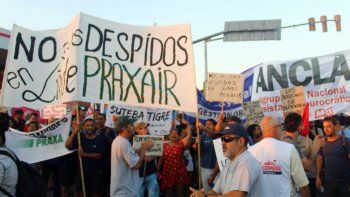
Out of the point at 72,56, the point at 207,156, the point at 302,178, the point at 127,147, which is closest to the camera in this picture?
the point at 302,178

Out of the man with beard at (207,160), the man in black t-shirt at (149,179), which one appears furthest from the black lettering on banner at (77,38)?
the man with beard at (207,160)

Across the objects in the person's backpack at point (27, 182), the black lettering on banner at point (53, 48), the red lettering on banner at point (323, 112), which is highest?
the black lettering on banner at point (53, 48)

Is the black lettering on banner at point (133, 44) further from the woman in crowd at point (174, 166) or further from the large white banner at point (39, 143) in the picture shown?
the woman in crowd at point (174, 166)

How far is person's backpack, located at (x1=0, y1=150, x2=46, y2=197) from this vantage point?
395cm

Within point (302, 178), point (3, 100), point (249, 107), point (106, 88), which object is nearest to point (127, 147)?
point (106, 88)

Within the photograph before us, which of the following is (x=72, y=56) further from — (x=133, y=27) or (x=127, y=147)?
(x=127, y=147)

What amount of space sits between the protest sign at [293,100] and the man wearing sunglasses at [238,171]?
5.91 metres

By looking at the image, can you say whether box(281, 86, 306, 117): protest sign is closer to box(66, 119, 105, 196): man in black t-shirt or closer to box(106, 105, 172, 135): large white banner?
box(106, 105, 172, 135): large white banner

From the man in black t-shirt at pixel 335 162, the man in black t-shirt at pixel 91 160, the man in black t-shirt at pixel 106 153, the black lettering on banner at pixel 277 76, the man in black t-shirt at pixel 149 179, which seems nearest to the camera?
the man in black t-shirt at pixel 335 162

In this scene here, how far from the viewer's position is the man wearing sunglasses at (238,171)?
3645mm

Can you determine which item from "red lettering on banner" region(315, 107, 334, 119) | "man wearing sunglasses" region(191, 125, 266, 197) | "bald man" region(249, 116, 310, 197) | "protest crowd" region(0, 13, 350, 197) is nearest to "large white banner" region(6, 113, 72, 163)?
"protest crowd" region(0, 13, 350, 197)

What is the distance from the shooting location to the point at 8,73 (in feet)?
23.2

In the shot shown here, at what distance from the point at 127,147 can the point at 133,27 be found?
79.3 inches

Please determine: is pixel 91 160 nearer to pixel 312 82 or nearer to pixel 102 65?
pixel 102 65
